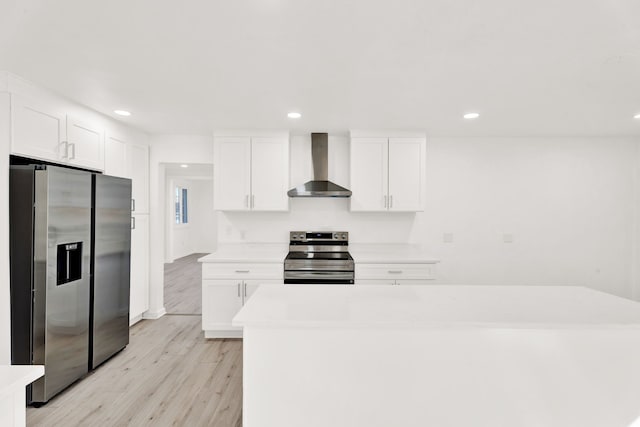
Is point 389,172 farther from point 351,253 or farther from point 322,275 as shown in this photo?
point 322,275

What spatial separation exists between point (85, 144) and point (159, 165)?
1.12m

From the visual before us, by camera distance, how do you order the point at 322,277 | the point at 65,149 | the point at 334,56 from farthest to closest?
1. the point at 322,277
2. the point at 65,149
3. the point at 334,56

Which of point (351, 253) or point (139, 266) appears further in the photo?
point (351, 253)

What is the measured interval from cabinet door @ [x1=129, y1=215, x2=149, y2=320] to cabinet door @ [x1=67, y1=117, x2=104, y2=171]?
81 cm

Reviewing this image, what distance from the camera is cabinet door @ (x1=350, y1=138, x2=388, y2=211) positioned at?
380 cm

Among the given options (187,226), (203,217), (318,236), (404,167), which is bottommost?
(187,226)

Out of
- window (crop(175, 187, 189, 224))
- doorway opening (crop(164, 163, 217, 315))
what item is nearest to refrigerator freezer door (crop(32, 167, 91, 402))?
doorway opening (crop(164, 163, 217, 315))

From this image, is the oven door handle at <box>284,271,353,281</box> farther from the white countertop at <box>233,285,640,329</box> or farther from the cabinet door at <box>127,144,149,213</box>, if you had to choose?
the cabinet door at <box>127,144,149,213</box>

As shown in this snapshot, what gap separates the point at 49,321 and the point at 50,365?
32cm

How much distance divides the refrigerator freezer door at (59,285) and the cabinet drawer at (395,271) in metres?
2.43

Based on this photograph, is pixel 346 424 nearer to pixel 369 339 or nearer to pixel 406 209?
pixel 369 339

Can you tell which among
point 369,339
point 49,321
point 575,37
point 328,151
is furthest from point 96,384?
point 575,37

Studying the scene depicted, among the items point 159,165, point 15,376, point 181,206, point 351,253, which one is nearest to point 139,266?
point 159,165

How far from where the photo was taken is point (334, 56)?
1985mm
